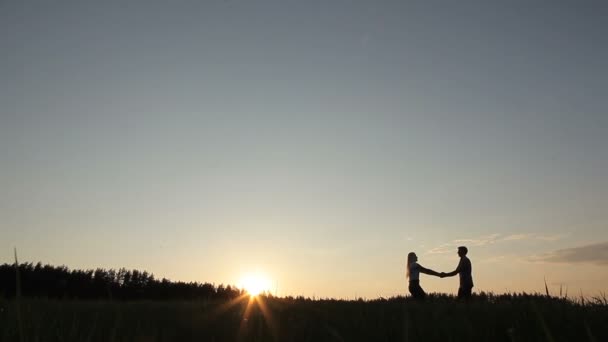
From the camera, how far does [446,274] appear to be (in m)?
16.6

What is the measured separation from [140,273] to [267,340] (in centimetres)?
6863

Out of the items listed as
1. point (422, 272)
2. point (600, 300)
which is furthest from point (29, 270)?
point (600, 300)

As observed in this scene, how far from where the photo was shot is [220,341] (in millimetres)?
5273

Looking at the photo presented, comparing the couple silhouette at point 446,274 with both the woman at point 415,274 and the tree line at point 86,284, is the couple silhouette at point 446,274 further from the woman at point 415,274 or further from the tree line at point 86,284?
the tree line at point 86,284

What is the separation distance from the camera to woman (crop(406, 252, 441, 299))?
16750 millimetres

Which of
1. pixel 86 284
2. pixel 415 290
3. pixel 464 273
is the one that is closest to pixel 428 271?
pixel 415 290

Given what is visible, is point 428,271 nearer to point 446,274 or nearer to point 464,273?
point 446,274

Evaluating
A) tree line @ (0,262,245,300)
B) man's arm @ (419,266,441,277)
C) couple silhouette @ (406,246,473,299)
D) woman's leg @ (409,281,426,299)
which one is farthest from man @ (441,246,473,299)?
tree line @ (0,262,245,300)

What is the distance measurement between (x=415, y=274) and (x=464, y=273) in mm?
1767

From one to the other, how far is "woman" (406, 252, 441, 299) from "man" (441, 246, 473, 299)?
1.06 meters

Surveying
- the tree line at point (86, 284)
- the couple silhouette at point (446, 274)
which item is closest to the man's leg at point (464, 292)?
the couple silhouette at point (446, 274)

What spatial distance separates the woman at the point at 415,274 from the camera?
16.8 m

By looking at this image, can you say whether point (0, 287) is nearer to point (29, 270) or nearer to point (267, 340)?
point (29, 270)

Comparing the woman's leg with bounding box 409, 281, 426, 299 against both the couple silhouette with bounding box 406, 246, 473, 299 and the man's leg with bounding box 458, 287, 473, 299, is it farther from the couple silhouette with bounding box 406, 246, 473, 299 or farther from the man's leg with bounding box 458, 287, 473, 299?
the man's leg with bounding box 458, 287, 473, 299
